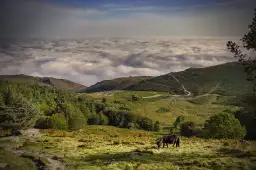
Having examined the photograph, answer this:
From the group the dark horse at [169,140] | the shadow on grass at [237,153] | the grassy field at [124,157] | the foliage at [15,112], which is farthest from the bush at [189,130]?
the shadow on grass at [237,153]

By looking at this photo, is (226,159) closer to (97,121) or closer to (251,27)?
(251,27)

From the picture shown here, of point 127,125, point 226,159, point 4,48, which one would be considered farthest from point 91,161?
point 127,125

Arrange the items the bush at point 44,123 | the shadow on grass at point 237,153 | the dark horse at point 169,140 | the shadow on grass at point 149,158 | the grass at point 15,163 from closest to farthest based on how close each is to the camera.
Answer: the grass at point 15,163
the shadow on grass at point 149,158
the shadow on grass at point 237,153
the dark horse at point 169,140
the bush at point 44,123

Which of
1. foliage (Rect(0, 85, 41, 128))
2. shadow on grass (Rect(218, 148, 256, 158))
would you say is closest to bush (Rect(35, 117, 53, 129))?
foliage (Rect(0, 85, 41, 128))

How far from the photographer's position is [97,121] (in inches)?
5605

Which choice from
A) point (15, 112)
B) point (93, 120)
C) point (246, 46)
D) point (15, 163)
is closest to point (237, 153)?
point (246, 46)

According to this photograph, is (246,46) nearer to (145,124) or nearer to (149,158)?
(149,158)

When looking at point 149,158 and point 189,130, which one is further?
point 189,130

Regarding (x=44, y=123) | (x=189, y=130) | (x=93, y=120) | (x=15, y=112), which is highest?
(x=15, y=112)

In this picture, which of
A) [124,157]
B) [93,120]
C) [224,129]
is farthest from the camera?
[93,120]

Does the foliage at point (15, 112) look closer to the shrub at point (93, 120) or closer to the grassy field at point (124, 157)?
the grassy field at point (124, 157)

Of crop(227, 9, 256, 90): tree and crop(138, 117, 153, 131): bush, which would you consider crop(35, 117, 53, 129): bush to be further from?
crop(138, 117, 153, 131): bush

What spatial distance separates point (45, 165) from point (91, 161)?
457cm

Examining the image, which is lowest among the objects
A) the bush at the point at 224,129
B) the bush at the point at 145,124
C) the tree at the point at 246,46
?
the bush at the point at 145,124
